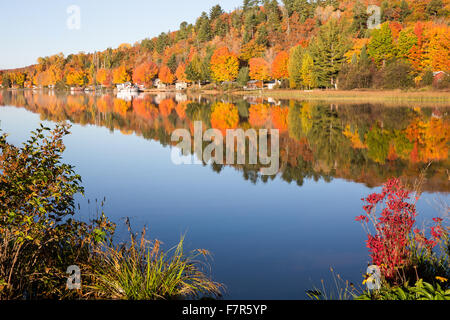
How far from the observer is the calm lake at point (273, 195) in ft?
21.5

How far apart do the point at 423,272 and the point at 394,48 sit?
205 ft

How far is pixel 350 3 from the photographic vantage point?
396 ft

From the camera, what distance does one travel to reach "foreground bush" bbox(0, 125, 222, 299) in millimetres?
4742

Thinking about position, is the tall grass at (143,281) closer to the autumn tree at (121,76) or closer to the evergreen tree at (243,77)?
the evergreen tree at (243,77)

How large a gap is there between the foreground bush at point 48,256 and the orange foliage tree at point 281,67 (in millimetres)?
72438

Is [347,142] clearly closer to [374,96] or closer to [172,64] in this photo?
[374,96]

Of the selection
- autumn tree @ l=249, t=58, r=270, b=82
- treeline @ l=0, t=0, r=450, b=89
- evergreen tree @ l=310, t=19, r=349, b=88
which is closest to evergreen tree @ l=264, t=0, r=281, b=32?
treeline @ l=0, t=0, r=450, b=89

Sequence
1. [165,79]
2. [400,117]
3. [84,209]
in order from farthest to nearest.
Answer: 1. [165,79]
2. [400,117]
3. [84,209]

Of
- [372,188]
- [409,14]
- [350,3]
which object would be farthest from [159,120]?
[350,3]

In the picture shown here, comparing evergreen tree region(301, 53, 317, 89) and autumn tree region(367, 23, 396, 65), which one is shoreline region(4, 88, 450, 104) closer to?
evergreen tree region(301, 53, 317, 89)

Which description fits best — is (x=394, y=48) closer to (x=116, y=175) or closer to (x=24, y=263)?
(x=116, y=175)

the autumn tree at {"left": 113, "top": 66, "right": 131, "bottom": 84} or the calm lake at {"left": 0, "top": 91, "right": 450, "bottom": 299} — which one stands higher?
the autumn tree at {"left": 113, "top": 66, "right": 131, "bottom": 84}

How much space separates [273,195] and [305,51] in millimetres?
63106

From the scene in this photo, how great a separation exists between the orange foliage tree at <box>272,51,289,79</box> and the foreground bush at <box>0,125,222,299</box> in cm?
7244
